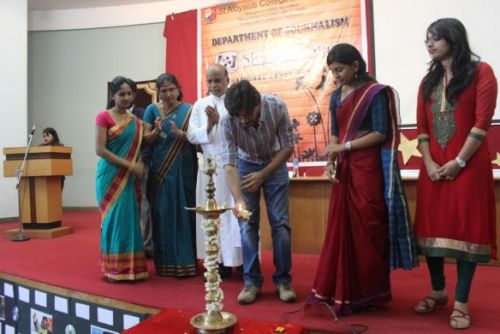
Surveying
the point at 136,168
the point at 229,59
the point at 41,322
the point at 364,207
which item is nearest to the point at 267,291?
the point at 364,207

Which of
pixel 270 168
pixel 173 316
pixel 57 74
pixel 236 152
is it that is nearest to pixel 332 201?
pixel 270 168

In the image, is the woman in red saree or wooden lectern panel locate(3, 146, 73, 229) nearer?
the woman in red saree

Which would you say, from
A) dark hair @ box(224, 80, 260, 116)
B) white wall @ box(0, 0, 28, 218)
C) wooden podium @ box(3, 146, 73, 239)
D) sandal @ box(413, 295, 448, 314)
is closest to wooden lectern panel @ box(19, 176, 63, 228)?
Result: wooden podium @ box(3, 146, 73, 239)

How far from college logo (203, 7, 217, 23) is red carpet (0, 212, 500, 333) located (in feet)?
9.81

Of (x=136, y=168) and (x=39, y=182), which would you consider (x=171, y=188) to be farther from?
(x=39, y=182)

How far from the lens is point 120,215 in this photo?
238 centimetres

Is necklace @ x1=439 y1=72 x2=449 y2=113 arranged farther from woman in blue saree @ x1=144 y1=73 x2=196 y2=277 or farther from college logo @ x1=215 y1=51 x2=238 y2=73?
college logo @ x1=215 y1=51 x2=238 y2=73

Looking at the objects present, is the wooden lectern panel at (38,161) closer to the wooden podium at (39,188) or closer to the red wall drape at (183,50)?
the wooden podium at (39,188)

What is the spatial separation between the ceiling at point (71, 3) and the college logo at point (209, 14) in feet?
3.68

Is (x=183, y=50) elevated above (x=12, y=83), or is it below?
above

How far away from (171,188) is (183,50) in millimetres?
3275

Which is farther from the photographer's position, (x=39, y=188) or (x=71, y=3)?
A: (x=71, y=3)

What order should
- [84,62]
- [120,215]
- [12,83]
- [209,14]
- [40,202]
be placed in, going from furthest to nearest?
[84,62] < [12,83] < [209,14] < [40,202] < [120,215]

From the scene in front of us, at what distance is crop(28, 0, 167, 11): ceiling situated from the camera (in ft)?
19.4
